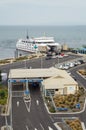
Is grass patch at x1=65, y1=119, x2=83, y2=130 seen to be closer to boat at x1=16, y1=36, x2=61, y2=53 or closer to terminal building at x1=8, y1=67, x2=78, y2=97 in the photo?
terminal building at x1=8, y1=67, x2=78, y2=97

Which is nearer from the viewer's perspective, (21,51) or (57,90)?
(57,90)

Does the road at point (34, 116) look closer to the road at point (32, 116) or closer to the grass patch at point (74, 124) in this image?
the road at point (32, 116)

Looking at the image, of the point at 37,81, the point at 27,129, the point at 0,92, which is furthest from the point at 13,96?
the point at 27,129

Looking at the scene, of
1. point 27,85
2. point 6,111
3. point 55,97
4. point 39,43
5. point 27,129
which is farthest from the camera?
point 39,43

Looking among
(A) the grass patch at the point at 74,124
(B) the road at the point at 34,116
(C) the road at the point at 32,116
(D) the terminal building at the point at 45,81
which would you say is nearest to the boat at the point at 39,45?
(D) the terminal building at the point at 45,81

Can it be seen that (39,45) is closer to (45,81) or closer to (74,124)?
(45,81)

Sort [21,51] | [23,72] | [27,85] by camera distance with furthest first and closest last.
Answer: [21,51]
[23,72]
[27,85]

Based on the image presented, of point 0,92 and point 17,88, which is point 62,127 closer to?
point 0,92
